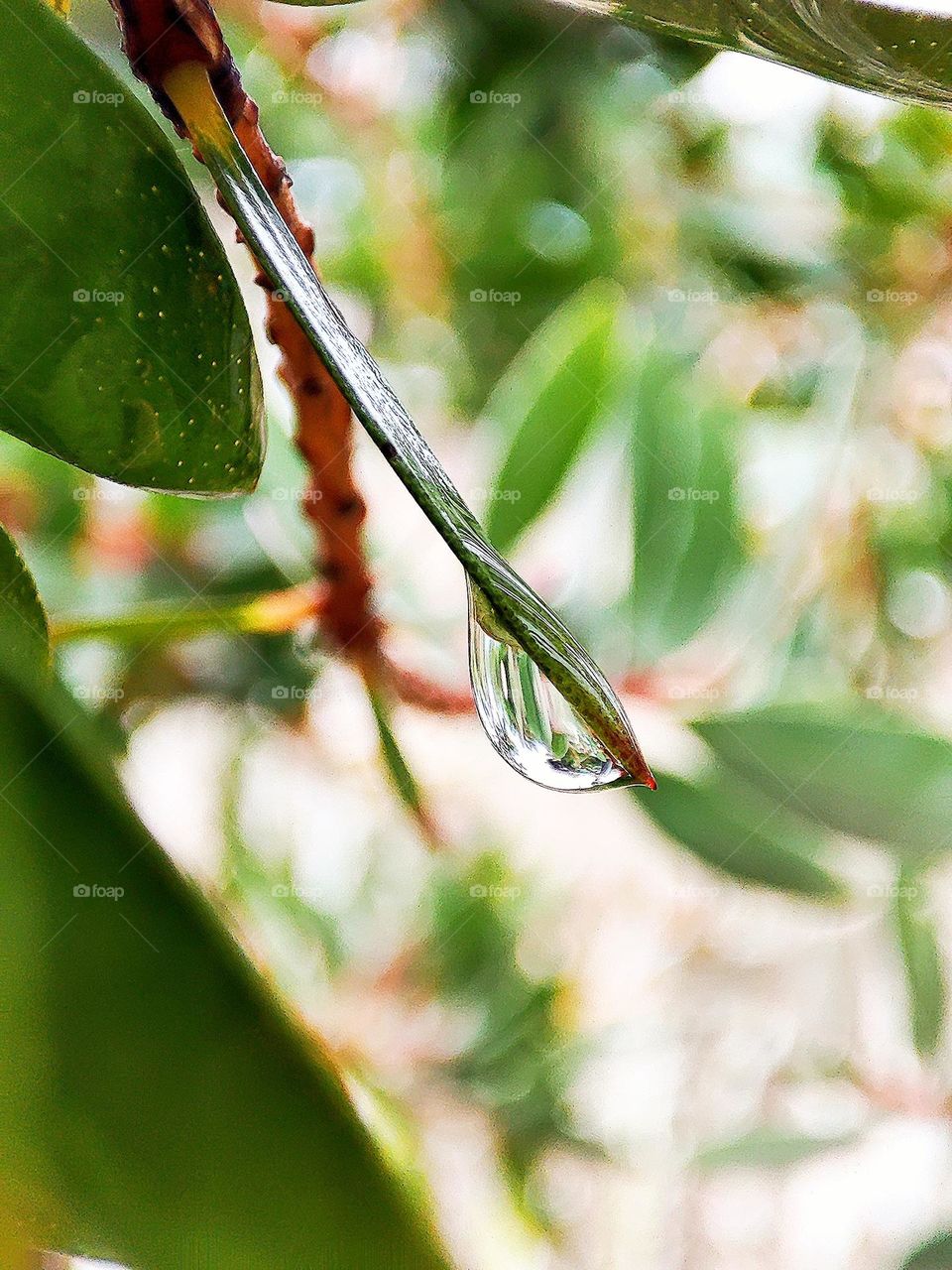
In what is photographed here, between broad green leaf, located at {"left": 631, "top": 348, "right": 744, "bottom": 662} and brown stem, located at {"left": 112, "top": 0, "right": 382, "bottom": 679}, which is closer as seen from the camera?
brown stem, located at {"left": 112, "top": 0, "right": 382, "bottom": 679}

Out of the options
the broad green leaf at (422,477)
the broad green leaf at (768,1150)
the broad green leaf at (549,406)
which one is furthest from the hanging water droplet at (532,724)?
the broad green leaf at (768,1150)

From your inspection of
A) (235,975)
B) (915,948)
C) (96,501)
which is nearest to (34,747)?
(235,975)

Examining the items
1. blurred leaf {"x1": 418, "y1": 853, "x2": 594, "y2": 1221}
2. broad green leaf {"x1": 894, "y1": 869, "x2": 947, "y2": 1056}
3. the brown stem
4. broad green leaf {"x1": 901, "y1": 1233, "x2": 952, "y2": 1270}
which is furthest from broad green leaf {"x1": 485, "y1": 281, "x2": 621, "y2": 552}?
broad green leaf {"x1": 901, "y1": 1233, "x2": 952, "y2": 1270}

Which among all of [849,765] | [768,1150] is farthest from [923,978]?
[849,765]

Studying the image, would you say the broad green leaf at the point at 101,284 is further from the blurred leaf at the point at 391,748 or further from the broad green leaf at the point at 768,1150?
the broad green leaf at the point at 768,1150

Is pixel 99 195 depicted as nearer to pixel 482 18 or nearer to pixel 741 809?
pixel 741 809

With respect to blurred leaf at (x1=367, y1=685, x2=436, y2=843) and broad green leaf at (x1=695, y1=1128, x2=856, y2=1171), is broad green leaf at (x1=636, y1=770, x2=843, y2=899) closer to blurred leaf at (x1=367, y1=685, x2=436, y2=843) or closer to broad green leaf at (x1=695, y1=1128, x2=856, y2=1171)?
blurred leaf at (x1=367, y1=685, x2=436, y2=843)
